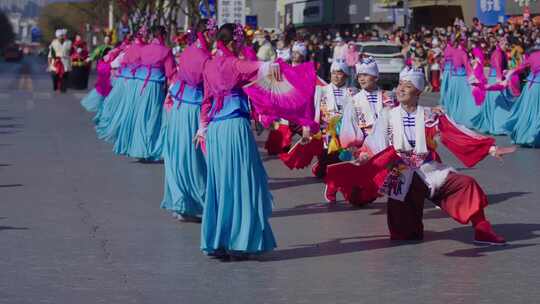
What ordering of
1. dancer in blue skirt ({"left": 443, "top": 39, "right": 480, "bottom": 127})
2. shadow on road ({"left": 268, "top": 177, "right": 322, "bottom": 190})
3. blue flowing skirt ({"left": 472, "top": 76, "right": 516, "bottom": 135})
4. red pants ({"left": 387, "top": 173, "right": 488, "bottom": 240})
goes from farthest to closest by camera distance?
dancer in blue skirt ({"left": 443, "top": 39, "right": 480, "bottom": 127}) → blue flowing skirt ({"left": 472, "top": 76, "right": 516, "bottom": 135}) → shadow on road ({"left": 268, "top": 177, "right": 322, "bottom": 190}) → red pants ({"left": 387, "top": 173, "right": 488, "bottom": 240})

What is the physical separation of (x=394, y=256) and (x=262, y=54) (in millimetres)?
20535

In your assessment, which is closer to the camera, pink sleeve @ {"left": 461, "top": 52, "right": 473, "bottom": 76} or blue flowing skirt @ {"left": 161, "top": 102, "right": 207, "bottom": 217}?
blue flowing skirt @ {"left": 161, "top": 102, "right": 207, "bottom": 217}

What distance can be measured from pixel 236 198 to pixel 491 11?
38.4 meters

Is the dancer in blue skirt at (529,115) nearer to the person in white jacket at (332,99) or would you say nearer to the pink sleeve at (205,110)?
the person in white jacket at (332,99)

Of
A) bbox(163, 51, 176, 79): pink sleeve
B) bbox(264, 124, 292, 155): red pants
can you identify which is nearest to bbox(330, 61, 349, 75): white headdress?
bbox(163, 51, 176, 79): pink sleeve

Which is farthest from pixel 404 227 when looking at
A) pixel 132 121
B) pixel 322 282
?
pixel 132 121

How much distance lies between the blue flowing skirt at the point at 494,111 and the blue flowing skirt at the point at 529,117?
2059mm

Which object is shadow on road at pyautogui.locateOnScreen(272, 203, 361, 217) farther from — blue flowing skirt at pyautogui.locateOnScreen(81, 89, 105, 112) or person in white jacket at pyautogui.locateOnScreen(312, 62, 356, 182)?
blue flowing skirt at pyautogui.locateOnScreen(81, 89, 105, 112)

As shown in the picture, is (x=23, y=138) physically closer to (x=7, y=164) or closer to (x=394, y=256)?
(x=7, y=164)

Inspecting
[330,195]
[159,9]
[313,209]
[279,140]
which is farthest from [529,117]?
[159,9]

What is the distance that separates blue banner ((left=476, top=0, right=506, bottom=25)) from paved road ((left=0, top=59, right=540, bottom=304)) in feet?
100

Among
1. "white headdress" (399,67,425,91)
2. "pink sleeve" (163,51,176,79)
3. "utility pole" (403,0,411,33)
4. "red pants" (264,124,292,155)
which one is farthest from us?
Answer: "utility pole" (403,0,411,33)

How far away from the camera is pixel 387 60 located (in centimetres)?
4394

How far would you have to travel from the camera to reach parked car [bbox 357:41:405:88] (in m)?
43.8
